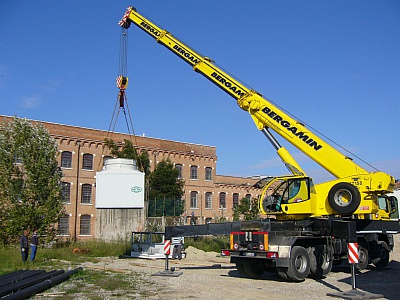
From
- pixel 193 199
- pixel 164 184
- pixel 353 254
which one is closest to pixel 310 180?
pixel 353 254

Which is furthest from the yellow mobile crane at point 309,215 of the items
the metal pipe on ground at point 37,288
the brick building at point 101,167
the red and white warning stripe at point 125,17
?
the brick building at point 101,167

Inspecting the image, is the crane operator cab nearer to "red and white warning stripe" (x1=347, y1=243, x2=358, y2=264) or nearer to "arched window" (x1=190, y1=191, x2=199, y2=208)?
"red and white warning stripe" (x1=347, y1=243, x2=358, y2=264)

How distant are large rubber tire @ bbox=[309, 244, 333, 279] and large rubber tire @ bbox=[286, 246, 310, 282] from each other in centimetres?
32

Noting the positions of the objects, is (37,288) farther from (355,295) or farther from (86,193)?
(86,193)

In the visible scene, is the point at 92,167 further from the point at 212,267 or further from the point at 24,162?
the point at 212,267

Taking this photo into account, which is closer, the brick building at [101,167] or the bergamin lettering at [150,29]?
the bergamin lettering at [150,29]

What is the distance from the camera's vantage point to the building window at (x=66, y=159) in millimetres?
41000

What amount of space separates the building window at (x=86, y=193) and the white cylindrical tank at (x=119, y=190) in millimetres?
22652

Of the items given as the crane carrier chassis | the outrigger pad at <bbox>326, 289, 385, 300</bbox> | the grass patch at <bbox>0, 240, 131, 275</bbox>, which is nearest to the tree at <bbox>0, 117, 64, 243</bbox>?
the grass patch at <bbox>0, 240, 131, 275</bbox>

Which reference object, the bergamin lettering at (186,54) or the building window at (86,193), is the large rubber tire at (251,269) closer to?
the bergamin lettering at (186,54)

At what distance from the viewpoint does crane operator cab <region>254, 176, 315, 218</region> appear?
47.8ft

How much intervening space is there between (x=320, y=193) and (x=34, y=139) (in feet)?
58.1

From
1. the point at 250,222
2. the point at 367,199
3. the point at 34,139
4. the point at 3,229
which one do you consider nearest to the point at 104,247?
the point at 3,229

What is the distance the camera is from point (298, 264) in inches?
518
